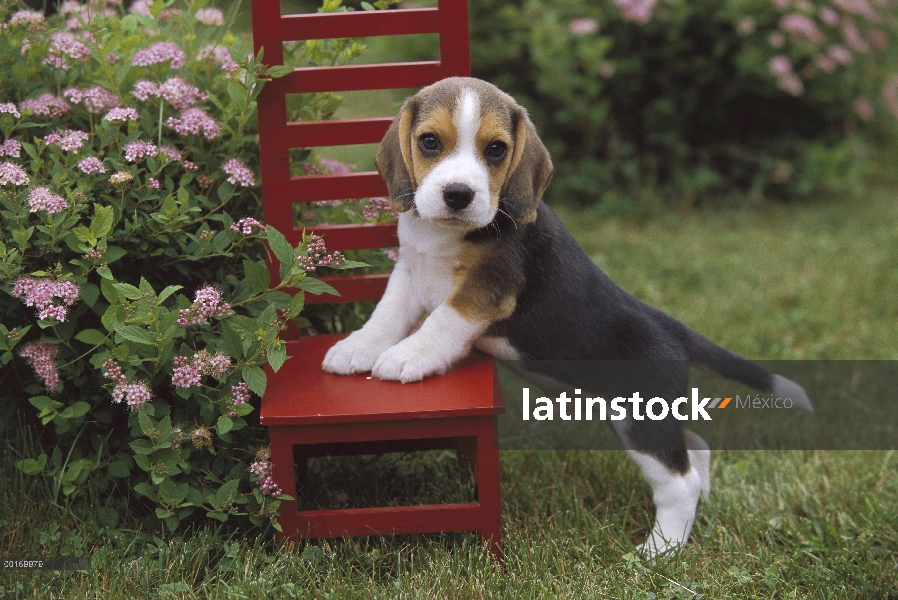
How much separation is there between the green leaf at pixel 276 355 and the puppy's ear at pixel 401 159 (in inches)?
24.1

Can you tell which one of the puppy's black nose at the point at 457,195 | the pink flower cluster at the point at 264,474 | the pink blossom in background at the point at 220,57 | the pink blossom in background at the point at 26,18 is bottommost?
the pink flower cluster at the point at 264,474

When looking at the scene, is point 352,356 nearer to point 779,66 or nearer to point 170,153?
point 170,153

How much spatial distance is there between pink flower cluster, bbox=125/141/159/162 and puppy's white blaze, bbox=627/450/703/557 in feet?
6.05

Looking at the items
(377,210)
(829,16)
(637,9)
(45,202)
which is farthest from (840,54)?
(45,202)

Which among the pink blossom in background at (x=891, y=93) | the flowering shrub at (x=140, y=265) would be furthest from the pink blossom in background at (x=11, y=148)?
the pink blossom in background at (x=891, y=93)

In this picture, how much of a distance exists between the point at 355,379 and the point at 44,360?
3.16 feet

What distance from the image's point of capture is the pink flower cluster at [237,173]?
129 inches

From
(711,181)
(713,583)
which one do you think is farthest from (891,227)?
(713,583)

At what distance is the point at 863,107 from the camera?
7406 millimetres

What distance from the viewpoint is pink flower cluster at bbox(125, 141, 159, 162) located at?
3078 mm

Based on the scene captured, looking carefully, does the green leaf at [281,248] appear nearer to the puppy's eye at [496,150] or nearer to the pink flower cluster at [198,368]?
the pink flower cluster at [198,368]

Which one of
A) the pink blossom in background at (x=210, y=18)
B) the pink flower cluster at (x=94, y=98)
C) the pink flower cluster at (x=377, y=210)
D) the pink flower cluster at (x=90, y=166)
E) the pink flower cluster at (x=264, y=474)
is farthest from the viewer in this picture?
the pink blossom in background at (x=210, y=18)

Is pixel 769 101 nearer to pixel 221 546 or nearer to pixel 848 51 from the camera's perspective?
pixel 848 51

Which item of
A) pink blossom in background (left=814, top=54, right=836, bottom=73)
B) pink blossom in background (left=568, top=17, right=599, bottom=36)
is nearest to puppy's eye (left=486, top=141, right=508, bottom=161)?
pink blossom in background (left=568, top=17, right=599, bottom=36)
